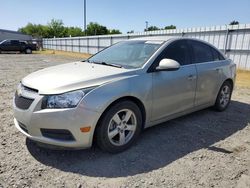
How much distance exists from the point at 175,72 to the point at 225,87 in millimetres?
2036

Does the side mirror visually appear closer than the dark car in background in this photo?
Yes

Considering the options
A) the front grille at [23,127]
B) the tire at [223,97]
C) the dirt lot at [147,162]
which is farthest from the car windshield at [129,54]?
the tire at [223,97]

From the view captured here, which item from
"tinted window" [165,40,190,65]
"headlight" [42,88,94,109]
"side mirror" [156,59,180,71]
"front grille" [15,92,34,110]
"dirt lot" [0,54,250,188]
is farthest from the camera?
"tinted window" [165,40,190,65]

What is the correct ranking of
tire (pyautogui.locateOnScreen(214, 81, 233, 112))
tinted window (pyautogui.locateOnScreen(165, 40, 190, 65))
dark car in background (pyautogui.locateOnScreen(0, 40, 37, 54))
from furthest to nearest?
1. dark car in background (pyautogui.locateOnScreen(0, 40, 37, 54))
2. tire (pyautogui.locateOnScreen(214, 81, 233, 112))
3. tinted window (pyautogui.locateOnScreen(165, 40, 190, 65))

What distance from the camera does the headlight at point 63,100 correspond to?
2879mm

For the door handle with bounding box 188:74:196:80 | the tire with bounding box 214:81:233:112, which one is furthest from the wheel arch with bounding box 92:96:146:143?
the tire with bounding box 214:81:233:112

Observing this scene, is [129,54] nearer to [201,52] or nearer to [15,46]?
[201,52]

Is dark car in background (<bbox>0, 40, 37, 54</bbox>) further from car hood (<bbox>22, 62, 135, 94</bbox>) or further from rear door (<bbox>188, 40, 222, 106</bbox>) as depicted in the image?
rear door (<bbox>188, 40, 222, 106</bbox>)

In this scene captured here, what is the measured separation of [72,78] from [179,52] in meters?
2.07

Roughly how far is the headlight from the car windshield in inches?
43.4

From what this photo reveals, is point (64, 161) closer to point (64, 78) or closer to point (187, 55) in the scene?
point (64, 78)

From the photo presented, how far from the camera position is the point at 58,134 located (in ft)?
9.71

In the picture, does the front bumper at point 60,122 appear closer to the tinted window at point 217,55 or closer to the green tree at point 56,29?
the tinted window at point 217,55

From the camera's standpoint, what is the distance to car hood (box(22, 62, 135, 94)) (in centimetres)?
298
